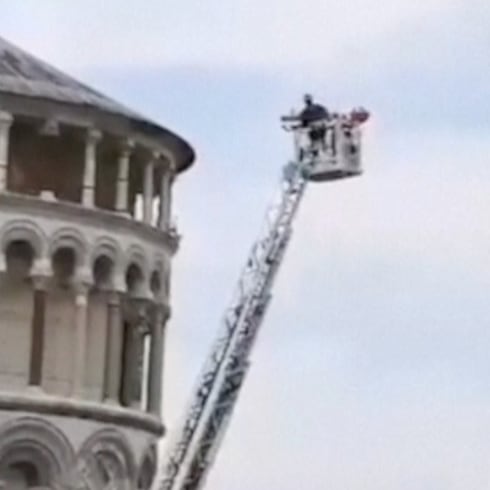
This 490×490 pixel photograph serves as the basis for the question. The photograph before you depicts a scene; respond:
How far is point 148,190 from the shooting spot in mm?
59594

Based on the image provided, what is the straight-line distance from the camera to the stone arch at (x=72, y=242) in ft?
189

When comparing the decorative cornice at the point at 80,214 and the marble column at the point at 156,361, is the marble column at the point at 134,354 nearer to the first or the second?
the marble column at the point at 156,361

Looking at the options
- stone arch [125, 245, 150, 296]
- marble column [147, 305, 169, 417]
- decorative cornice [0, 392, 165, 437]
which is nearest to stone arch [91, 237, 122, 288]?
stone arch [125, 245, 150, 296]

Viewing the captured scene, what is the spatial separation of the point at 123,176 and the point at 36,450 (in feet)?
19.9

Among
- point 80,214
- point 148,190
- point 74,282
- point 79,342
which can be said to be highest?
point 148,190

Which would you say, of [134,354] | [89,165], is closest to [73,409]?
[134,354]

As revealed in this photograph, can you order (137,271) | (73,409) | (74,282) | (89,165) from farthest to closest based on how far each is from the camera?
(137,271) → (89,165) → (74,282) → (73,409)

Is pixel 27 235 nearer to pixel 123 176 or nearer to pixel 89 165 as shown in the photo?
pixel 89 165

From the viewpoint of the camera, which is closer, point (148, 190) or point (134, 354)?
point (148, 190)

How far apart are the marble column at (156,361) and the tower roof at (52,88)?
3527 mm

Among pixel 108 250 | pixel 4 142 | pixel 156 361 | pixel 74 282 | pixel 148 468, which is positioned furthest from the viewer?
pixel 156 361

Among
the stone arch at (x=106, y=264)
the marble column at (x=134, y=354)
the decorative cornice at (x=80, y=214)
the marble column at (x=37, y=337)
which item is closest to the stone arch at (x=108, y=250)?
the stone arch at (x=106, y=264)

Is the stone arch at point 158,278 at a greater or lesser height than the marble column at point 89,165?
lesser

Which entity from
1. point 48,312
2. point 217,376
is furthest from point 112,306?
point 217,376
